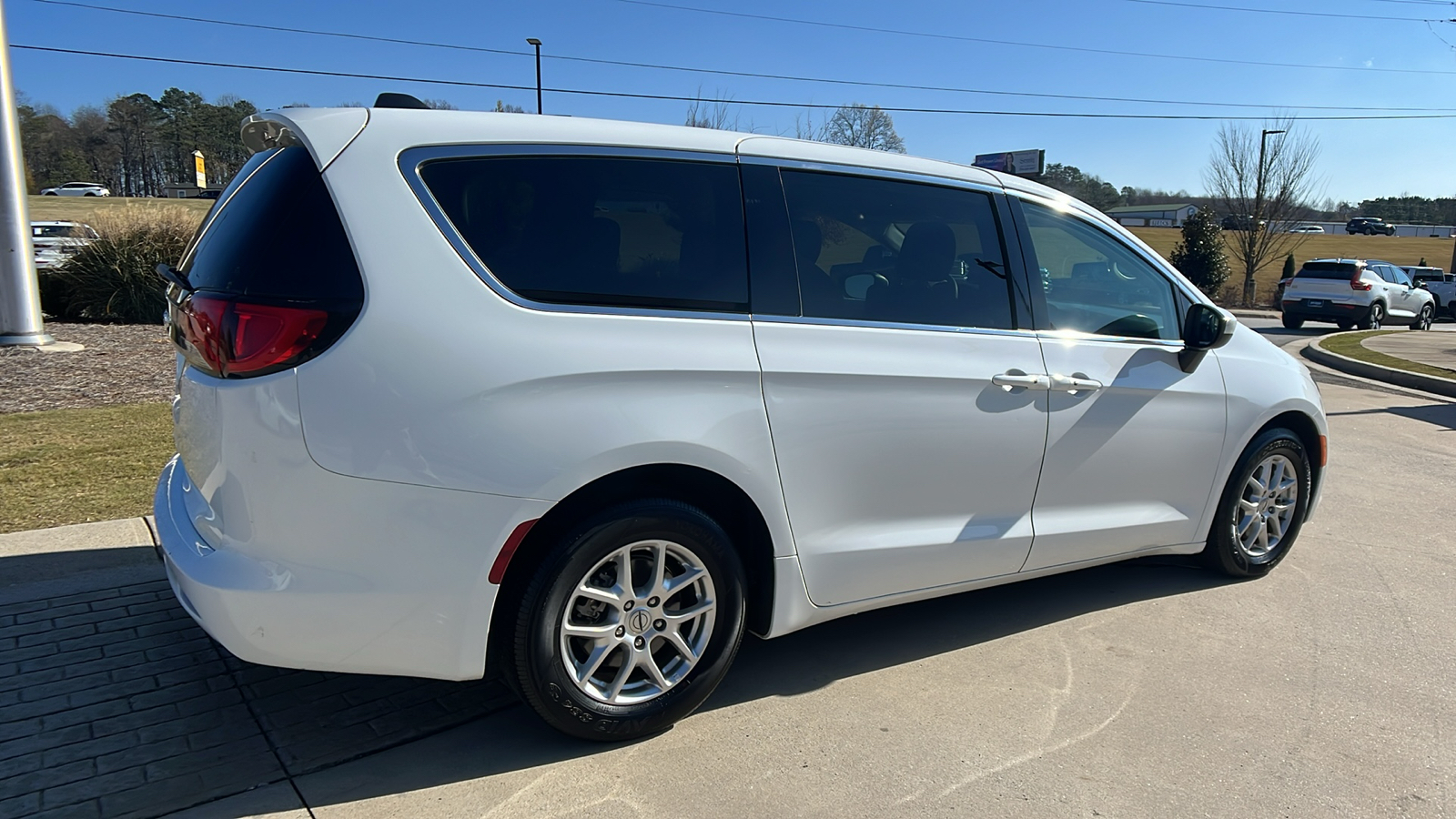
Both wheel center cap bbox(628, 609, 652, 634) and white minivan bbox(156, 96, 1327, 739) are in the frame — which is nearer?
white minivan bbox(156, 96, 1327, 739)

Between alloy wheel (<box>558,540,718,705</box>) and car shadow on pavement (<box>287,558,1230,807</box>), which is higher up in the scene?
alloy wheel (<box>558,540,718,705</box>)

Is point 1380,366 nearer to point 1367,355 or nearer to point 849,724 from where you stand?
point 1367,355

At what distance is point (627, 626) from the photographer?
2.98m

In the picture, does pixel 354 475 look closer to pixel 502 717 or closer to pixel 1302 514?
pixel 502 717

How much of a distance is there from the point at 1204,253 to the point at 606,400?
37.9 meters

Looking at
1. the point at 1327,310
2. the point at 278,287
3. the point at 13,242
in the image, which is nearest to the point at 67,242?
the point at 13,242

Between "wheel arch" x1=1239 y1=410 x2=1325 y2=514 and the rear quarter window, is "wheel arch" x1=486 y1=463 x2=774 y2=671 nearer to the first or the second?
the rear quarter window

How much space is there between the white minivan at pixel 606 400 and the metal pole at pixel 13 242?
8.69 meters

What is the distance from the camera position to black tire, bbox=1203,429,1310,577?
460 centimetres

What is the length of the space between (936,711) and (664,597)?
1105mm

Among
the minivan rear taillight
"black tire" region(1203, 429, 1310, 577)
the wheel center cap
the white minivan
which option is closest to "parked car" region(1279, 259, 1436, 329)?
"black tire" region(1203, 429, 1310, 577)

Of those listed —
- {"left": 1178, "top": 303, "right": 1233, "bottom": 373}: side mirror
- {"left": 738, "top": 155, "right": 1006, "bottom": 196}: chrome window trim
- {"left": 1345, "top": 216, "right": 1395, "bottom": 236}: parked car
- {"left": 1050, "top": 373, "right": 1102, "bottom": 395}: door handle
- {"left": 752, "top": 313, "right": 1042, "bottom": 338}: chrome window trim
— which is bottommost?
{"left": 1050, "top": 373, "right": 1102, "bottom": 395}: door handle

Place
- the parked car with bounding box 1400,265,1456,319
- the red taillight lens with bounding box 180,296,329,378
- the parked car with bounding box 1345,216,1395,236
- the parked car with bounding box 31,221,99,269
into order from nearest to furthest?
the red taillight lens with bounding box 180,296,329,378 → the parked car with bounding box 31,221,99,269 → the parked car with bounding box 1400,265,1456,319 → the parked car with bounding box 1345,216,1395,236

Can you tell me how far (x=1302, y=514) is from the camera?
195 inches
